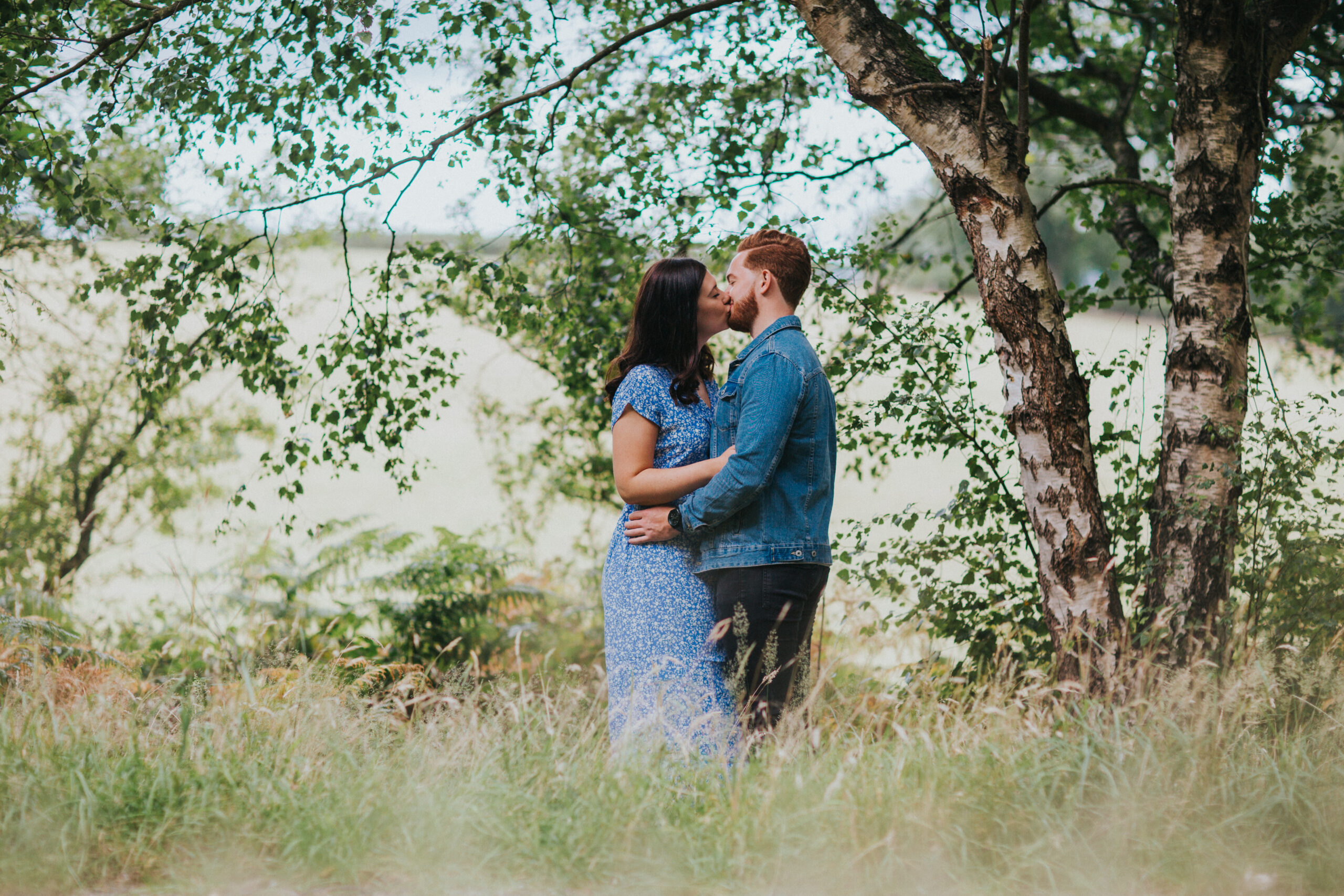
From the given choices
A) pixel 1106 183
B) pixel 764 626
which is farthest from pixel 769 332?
pixel 1106 183

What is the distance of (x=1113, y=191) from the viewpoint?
6383 millimetres

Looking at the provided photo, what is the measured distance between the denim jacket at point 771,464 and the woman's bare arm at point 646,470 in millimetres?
70

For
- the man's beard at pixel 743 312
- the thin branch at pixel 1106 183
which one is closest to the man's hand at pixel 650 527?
the man's beard at pixel 743 312

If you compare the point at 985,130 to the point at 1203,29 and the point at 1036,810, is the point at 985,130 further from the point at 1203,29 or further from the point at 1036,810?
the point at 1036,810

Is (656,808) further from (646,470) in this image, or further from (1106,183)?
(1106,183)

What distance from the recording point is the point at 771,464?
9.42 ft

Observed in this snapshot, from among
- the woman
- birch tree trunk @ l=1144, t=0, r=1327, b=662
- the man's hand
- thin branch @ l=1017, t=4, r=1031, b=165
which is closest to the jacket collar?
the woman

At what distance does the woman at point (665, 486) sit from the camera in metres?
3.02

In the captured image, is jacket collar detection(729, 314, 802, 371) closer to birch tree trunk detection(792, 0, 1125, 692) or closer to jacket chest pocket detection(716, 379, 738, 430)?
jacket chest pocket detection(716, 379, 738, 430)

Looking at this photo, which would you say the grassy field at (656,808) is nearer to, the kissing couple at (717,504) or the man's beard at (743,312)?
the kissing couple at (717,504)

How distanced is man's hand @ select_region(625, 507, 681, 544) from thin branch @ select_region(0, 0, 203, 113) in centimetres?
345

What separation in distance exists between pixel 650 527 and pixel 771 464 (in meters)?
0.46

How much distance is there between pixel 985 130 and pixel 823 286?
132 cm

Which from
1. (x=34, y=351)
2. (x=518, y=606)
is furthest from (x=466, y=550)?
(x=34, y=351)
